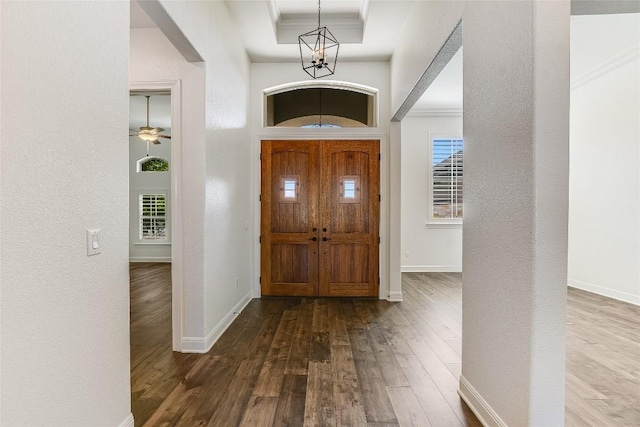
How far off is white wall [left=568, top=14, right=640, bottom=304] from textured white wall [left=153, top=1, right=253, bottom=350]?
387cm

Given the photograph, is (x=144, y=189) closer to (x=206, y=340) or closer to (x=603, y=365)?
(x=206, y=340)

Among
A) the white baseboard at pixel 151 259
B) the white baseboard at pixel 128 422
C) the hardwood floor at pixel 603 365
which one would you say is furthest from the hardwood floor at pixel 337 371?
the white baseboard at pixel 151 259

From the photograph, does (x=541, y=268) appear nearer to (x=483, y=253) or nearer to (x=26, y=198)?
(x=483, y=253)

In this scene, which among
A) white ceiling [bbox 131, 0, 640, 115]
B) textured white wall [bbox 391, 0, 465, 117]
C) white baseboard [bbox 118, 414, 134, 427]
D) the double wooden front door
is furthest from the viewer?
the double wooden front door

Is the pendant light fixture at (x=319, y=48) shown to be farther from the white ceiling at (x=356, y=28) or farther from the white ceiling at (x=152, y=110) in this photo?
the white ceiling at (x=152, y=110)

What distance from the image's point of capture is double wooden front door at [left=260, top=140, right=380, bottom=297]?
4789 mm

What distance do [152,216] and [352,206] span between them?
609 cm

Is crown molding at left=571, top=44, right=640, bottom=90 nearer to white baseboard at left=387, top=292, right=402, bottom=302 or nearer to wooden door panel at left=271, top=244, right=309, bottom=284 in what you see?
white baseboard at left=387, top=292, right=402, bottom=302

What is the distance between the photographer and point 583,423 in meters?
1.94

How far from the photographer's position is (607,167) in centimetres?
474

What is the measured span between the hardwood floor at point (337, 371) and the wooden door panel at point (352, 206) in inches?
25.8

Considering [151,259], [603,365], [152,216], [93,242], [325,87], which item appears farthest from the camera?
[152,216]

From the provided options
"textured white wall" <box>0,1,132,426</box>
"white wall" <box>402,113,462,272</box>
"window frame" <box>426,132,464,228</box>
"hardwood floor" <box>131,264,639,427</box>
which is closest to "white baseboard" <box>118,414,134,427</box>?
"textured white wall" <box>0,1,132,426</box>

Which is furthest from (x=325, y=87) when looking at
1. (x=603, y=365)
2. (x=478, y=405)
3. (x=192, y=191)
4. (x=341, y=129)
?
(x=603, y=365)
